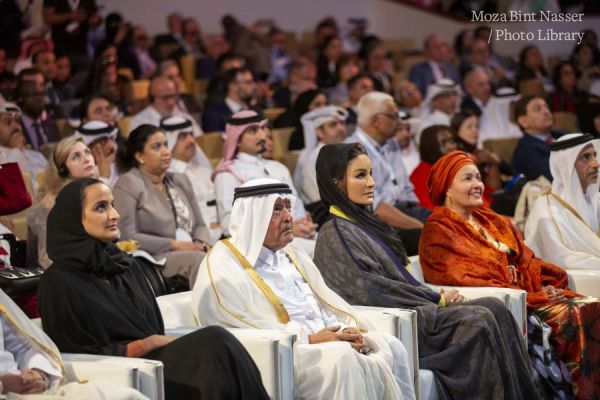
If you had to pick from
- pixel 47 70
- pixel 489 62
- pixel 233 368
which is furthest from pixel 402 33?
pixel 233 368

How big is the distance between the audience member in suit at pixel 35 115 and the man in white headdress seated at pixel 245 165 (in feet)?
5.54

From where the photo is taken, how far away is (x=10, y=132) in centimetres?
746

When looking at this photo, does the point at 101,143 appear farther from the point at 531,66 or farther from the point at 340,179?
the point at 531,66

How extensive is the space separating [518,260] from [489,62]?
713 cm

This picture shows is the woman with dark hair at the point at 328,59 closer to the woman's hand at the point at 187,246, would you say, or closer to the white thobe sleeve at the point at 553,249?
the white thobe sleeve at the point at 553,249

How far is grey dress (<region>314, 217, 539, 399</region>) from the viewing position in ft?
16.6

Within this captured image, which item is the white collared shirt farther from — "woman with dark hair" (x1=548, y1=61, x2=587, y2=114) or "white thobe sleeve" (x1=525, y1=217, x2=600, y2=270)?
"woman with dark hair" (x1=548, y1=61, x2=587, y2=114)

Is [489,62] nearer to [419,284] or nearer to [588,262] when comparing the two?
[588,262]

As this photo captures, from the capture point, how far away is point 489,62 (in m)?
12.8

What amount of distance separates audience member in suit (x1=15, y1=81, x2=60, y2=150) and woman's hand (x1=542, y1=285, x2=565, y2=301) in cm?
398

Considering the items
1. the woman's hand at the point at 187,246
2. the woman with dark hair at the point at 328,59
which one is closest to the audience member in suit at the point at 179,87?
the woman with dark hair at the point at 328,59

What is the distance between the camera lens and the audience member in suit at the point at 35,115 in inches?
324

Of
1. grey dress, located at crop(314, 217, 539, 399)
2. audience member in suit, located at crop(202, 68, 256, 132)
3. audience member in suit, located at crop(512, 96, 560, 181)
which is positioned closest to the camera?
grey dress, located at crop(314, 217, 539, 399)

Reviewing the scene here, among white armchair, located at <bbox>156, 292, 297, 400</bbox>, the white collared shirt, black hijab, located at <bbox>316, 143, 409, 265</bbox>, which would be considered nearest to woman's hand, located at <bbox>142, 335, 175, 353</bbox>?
white armchair, located at <bbox>156, 292, 297, 400</bbox>
